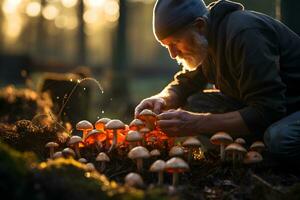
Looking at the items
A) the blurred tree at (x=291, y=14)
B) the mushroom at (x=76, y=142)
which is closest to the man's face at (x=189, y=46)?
the mushroom at (x=76, y=142)

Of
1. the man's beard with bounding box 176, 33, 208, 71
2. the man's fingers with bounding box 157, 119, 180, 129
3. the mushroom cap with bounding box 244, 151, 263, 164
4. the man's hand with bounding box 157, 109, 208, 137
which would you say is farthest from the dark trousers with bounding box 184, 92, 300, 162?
the man's beard with bounding box 176, 33, 208, 71

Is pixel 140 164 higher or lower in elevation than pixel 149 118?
lower

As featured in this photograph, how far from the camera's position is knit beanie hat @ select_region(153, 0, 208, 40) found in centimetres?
621

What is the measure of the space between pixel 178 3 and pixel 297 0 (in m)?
3.48

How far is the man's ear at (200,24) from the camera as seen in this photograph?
20.7 ft

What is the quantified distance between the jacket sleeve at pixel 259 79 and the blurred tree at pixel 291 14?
3218 mm

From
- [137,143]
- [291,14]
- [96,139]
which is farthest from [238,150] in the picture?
[291,14]

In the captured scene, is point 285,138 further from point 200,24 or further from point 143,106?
point 143,106

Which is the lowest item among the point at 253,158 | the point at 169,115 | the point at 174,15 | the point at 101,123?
the point at 253,158

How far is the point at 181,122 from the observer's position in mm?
5891

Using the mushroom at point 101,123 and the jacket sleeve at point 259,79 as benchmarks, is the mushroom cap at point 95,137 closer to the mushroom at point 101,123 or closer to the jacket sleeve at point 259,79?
the mushroom at point 101,123

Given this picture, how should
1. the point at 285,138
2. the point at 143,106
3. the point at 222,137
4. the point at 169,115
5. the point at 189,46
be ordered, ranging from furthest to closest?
1. the point at 143,106
2. the point at 189,46
3. the point at 169,115
4. the point at 285,138
5. the point at 222,137

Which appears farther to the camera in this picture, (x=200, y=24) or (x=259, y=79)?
(x=200, y=24)

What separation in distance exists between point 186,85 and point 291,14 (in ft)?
8.12
